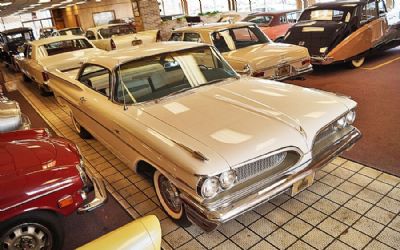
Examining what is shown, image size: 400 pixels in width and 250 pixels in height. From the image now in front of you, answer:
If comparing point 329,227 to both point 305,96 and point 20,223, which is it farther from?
point 20,223

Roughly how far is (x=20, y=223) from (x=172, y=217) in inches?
52.3

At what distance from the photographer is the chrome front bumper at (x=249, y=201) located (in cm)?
251

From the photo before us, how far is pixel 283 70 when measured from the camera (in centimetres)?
624

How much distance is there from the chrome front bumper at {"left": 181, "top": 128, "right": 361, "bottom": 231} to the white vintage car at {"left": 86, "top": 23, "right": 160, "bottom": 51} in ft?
28.5

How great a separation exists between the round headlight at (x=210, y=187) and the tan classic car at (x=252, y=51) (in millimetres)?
3453

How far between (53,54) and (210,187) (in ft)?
25.6

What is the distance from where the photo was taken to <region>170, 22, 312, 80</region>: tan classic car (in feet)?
19.8

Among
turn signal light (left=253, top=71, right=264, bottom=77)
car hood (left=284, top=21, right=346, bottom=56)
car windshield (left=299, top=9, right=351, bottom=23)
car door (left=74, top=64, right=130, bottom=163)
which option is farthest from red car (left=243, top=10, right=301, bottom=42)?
car door (left=74, top=64, right=130, bottom=163)

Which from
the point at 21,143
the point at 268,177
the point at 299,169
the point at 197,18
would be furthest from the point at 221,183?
the point at 197,18

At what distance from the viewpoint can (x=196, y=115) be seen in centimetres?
322

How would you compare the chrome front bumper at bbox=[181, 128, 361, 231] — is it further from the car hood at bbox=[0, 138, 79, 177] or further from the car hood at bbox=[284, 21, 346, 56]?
the car hood at bbox=[284, 21, 346, 56]

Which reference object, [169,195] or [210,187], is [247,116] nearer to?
[210,187]

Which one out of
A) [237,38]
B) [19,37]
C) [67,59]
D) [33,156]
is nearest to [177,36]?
[237,38]

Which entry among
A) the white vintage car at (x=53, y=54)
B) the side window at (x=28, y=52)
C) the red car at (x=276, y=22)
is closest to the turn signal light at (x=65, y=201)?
the white vintage car at (x=53, y=54)
